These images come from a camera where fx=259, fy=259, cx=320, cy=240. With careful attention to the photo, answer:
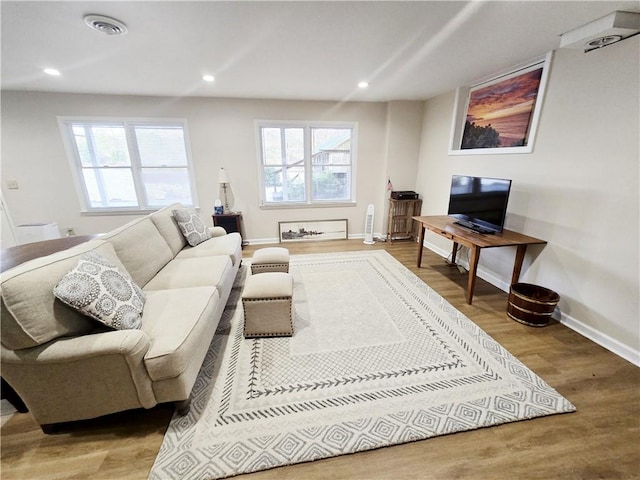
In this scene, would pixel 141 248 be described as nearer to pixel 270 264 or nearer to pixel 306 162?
pixel 270 264

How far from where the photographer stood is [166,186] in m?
4.34

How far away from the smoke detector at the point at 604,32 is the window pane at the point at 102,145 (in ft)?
17.6

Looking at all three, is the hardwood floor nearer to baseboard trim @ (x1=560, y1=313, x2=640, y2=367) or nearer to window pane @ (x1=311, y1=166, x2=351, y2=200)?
baseboard trim @ (x1=560, y1=313, x2=640, y2=367)

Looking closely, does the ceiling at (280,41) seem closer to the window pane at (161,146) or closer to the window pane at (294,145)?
the window pane at (161,146)

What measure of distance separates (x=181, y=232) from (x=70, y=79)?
2229 mm

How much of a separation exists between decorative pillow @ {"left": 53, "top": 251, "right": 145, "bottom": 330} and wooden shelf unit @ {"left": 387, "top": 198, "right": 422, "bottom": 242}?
393 centimetres

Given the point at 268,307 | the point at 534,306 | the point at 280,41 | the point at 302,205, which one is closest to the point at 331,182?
the point at 302,205

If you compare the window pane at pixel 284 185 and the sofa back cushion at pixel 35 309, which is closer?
the sofa back cushion at pixel 35 309

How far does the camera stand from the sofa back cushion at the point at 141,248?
6.73ft

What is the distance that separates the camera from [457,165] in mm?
3703

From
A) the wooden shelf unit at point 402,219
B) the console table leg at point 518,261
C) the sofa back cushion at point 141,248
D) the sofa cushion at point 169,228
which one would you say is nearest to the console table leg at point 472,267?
the console table leg at point 518,261

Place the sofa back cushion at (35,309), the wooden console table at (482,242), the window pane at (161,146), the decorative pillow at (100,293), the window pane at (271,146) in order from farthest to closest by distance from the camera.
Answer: the window pane at (271,146) → the window pane at (161,146) → the wooden console table at (482,242) → the decorative pillow at (100,293) → the sofa back cushion at (35,309)

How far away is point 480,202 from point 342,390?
2468mm

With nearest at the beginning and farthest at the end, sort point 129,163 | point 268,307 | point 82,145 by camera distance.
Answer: point 268,307 < point 82,145 < point 129,163
